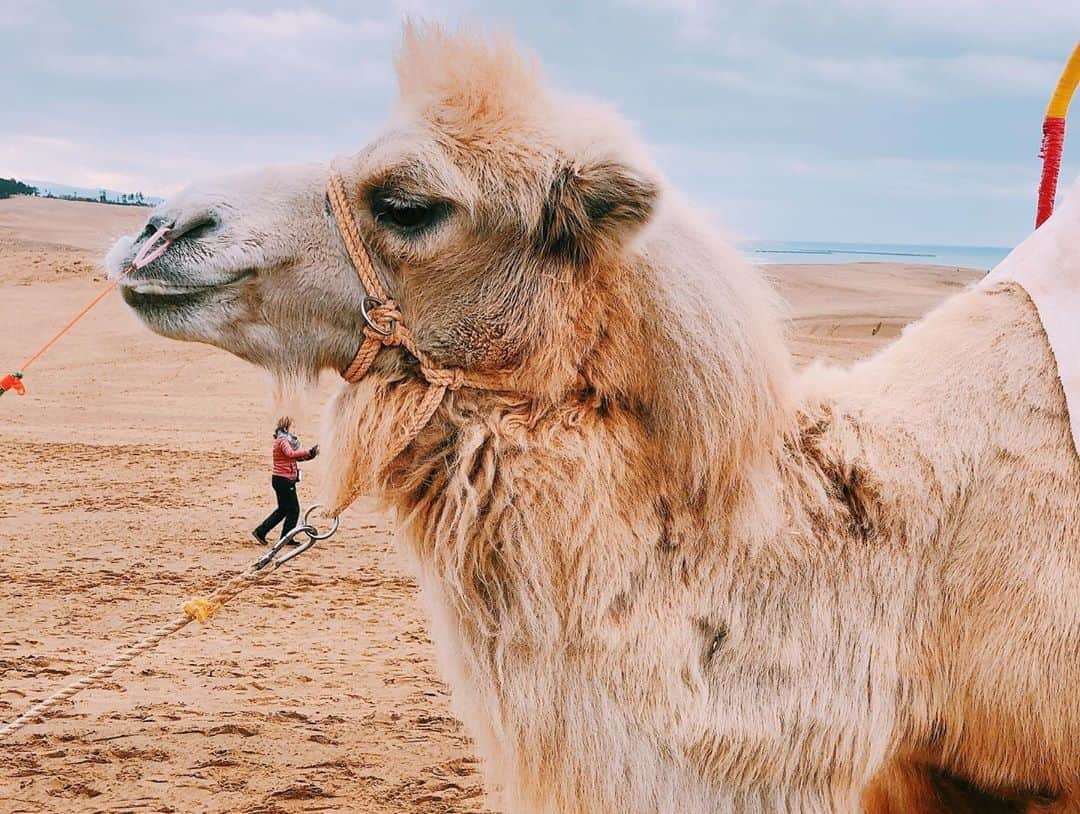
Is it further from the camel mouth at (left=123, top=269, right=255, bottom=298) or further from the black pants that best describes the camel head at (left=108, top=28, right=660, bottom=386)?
the black pants

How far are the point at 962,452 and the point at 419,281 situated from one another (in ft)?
4.21

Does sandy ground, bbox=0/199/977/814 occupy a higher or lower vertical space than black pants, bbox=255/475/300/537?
lower

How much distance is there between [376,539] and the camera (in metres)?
9.75

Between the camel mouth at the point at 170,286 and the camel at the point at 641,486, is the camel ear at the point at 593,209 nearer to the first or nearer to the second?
the camel at the point at 641,486


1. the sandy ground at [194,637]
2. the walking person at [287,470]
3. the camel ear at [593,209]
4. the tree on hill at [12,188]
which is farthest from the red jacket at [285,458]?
the tree on hill at [12,188]

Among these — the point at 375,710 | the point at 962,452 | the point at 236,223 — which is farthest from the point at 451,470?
the point at 375,710

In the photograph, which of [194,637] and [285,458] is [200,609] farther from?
[285,458]

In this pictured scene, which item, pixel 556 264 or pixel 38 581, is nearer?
pixel 556 264

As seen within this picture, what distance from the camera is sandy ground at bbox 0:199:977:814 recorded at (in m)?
4.90

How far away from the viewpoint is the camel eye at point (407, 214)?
2506 millimetres

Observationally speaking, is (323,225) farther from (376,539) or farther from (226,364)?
(226,364)

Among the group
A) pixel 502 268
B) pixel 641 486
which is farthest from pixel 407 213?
pixel 641 486

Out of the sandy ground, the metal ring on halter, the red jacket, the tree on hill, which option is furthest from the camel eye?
the tree on hill

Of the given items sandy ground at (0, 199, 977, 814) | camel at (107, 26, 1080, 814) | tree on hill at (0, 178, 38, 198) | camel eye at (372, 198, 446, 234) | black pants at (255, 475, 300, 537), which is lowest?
sandy ground at (0, 199, 977, 814)
